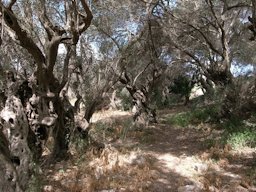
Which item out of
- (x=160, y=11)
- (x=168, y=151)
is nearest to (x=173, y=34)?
(x=160, y=11)

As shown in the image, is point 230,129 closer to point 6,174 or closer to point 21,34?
point 21,34

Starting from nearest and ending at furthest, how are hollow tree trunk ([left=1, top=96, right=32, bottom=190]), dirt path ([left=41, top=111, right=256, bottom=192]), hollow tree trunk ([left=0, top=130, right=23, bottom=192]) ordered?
hollow tree trunk ([left=0, top=130, right=23, bottom=192]), hollow tree trunk ([left=1, top=96, right=32, bottom=190]), dirt path ([left=41, top=111, right=256, bottom=192])

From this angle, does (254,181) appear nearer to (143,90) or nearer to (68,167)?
(68,167)

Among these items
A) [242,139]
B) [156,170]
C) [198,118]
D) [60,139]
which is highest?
[198,118]

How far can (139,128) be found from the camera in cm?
1435

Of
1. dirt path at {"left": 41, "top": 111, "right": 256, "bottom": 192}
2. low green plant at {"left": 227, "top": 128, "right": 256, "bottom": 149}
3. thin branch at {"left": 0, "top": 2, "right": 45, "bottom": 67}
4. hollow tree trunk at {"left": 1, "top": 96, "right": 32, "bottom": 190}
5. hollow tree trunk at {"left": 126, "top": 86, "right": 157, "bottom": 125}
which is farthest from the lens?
hollow tree trunk at {"left": 126, "top": 86, "right": 157, "bottom": 125}

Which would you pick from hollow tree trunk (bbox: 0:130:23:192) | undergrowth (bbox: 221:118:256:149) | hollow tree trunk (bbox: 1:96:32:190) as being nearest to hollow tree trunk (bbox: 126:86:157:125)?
undergrowth (bbox: 221:118:256:149)

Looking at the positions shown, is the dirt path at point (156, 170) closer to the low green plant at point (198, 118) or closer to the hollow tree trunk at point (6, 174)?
the hollow tree trunk at point (6, 174)

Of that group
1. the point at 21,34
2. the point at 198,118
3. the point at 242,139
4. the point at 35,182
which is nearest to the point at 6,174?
the point at 35,182

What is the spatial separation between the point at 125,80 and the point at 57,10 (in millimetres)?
5369

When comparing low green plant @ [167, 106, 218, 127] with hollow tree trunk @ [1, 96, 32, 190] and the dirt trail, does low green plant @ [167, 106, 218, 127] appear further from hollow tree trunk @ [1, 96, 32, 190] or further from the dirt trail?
hollow tree trunk @ [1, 96, 32, 190]

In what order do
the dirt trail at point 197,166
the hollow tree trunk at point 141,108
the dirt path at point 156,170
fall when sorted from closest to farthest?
the dirt path at point 156,170 → the dirt trail at point 197,166 → the hollow tree trunk at point 141,108

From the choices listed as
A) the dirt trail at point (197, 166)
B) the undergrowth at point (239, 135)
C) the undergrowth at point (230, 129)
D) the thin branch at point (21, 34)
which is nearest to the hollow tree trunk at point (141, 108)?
the undergrowth at point (230, 129)

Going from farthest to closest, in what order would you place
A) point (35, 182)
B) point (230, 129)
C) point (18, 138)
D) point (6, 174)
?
point (230, 129)
point (35, 182)
point (18, 138)
point (6, 174)
